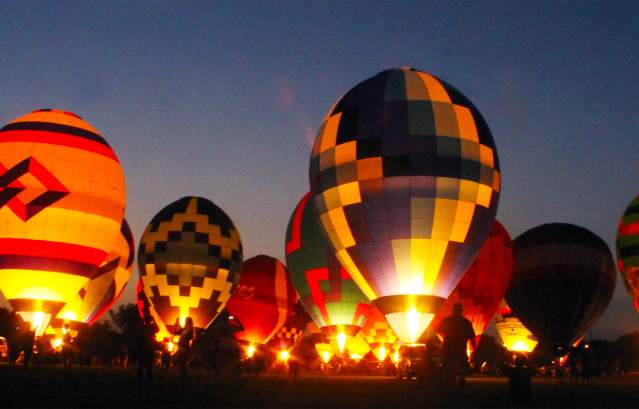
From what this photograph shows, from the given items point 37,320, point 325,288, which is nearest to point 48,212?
point 37,320

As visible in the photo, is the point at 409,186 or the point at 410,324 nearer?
the point at 409,186

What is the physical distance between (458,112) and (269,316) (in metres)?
19.3

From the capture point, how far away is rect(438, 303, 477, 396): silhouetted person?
905 centimetres

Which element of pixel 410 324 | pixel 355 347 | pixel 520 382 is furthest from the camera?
pixel 355 347

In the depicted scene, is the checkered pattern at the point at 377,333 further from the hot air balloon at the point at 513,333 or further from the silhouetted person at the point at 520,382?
the silhouetted person at the point at 520,382

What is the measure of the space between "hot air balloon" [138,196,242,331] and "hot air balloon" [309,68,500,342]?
10.5 m

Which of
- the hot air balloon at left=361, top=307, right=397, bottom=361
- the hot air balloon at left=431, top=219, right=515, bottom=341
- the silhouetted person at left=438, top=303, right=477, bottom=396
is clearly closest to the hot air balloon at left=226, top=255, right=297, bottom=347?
the hot air balloon at left=361, top=307, right=397, bottom=361

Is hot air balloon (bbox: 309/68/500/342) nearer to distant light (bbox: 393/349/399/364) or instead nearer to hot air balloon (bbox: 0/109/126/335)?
hot air balloon (bbox: 0/109/126/335)

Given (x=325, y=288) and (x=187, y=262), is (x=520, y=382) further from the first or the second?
(x=187, y=262)

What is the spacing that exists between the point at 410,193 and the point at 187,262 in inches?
515

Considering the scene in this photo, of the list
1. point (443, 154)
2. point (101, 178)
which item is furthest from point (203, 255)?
point (443, 154)

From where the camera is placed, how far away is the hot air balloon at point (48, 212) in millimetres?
21812

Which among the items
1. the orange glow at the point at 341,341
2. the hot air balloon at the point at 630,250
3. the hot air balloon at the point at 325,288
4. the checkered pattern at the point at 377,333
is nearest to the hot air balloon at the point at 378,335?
the checkered pattern at the point at 377,333

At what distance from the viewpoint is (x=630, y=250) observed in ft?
111
